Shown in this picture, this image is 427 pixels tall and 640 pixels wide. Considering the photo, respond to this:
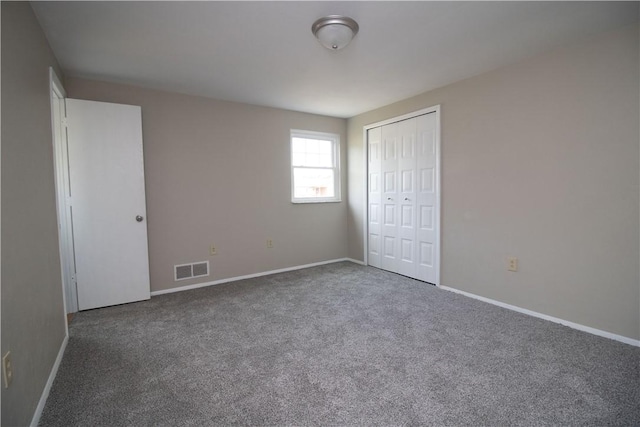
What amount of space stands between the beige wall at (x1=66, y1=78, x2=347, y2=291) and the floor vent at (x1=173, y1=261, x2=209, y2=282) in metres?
0.06

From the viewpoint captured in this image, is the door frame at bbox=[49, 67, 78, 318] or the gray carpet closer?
the gray carpet

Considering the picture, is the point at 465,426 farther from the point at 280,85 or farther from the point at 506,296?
the point at 280,85

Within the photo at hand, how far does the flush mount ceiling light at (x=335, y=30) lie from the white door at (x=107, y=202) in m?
2.18

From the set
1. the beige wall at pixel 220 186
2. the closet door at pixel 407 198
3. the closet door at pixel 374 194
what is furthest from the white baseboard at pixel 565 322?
the beige wall at pixel 220 186

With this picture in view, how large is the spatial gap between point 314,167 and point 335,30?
271 centimetres

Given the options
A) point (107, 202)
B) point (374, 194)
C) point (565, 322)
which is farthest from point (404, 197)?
point (107, 202)

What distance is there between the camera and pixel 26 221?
1674 millimetres

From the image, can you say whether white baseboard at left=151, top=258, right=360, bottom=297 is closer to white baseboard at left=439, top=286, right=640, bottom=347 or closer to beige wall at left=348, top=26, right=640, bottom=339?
beige wall at left=348, top=26, right=640, bottom=339

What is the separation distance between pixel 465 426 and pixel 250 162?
361 centimetres

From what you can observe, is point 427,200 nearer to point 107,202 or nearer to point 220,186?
point 220,186

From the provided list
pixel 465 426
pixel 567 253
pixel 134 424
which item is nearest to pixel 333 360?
pixel 465 426

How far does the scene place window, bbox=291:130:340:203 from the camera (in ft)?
15.4

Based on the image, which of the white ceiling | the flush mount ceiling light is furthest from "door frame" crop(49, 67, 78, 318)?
the flush mount ceiling light

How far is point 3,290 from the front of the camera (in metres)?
1.33
